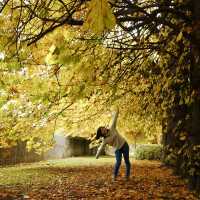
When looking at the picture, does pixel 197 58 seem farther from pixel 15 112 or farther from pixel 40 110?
pixel 15 112

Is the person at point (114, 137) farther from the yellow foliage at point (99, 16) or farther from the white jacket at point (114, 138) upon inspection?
the yellow foliage at point (99, 16)

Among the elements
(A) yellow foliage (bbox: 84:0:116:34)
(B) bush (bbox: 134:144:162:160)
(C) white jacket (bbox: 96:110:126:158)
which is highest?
(A) yellow foliage (bbox: 84:0:116:34)

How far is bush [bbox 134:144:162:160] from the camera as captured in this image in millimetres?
31094

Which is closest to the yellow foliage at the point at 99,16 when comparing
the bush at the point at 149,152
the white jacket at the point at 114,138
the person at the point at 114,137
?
the person at the point at 114,137

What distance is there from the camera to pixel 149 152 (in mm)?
31609

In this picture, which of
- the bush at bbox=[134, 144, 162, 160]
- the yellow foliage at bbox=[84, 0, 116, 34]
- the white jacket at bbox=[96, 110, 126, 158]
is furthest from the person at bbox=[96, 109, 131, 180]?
the bush at bbox=[134, 144, 162, 160]

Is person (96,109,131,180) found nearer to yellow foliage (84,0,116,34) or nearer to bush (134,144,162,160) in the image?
yellow foliage (84,0,116,34)

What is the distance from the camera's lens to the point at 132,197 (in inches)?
377

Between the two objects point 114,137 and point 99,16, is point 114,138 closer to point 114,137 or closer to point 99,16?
point 114,137

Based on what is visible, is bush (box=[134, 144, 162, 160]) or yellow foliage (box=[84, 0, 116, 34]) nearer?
yellow foliage (box=[84, 0, 116, 34])

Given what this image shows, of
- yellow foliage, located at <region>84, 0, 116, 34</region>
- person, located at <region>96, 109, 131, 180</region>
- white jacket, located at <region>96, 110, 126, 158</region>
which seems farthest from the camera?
white jacket, located at <region>96, 110, 126, 158</region>

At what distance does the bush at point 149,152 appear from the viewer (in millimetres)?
31094

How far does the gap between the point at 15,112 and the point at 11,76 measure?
4514 mm

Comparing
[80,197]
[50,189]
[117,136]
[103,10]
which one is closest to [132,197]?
[80,197]
